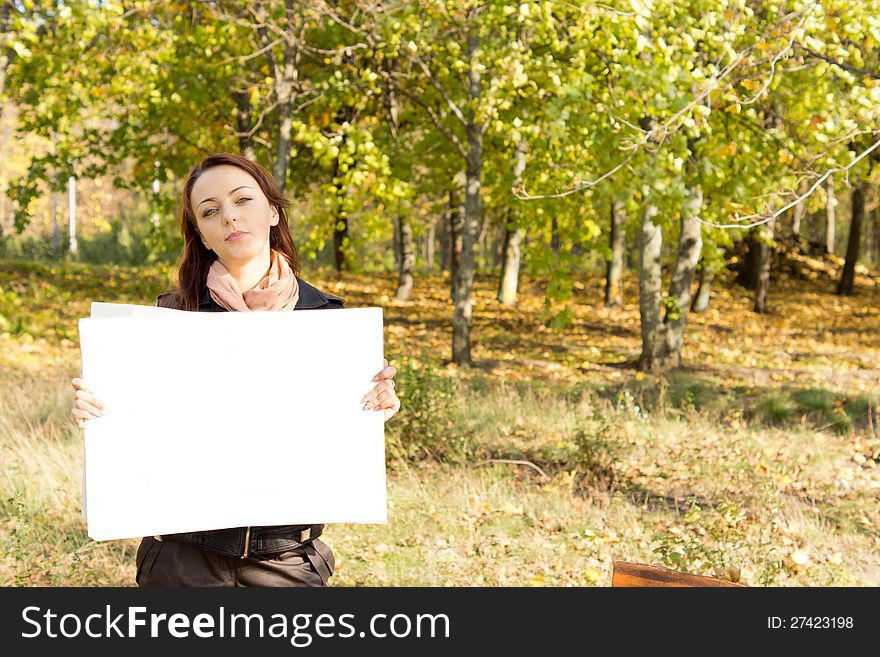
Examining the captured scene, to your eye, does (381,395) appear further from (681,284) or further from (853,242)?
(853,242)

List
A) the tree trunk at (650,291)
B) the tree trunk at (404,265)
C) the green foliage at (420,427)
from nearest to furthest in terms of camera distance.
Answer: the green foliage at (420,427) < the tree trunk at (650,291) < the tree trunk at (404,265)

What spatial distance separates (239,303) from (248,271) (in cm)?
11

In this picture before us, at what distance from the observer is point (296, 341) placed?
229cm

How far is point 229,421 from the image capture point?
2266mm

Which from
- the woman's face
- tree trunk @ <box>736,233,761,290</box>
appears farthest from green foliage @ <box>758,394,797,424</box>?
tree trunk @ <box>736,233,761,290</box>

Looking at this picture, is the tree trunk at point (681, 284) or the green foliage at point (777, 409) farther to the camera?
the tree trunk at point (681, 284)

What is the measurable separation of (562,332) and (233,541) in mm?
15351

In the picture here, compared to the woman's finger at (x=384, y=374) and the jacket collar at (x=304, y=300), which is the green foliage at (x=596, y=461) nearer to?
the jacket collar at (x=304, y=300)

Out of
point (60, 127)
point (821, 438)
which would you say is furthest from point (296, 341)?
point (60, 127)

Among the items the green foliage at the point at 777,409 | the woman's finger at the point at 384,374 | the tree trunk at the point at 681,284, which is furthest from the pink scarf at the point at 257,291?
the tree trunk at the point at 681,284

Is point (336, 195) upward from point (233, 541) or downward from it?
upward

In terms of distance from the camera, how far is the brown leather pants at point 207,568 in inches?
94.2

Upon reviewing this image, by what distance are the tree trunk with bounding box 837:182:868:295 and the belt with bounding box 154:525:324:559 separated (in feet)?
66.7

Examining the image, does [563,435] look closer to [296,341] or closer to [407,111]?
[296,341]
